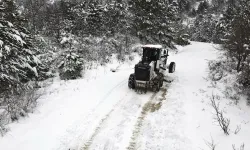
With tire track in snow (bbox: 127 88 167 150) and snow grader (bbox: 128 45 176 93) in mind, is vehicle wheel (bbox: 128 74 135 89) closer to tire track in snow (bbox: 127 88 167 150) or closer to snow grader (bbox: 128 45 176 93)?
snow grader (bbox: 128 45 176 93)

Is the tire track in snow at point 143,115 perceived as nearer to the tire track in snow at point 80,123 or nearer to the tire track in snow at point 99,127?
the tire track in snow at point 99,127

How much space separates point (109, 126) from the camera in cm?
939

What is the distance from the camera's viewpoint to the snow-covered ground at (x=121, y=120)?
8133 millimetres

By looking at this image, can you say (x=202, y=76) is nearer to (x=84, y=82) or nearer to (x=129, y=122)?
(x=84, y=82)

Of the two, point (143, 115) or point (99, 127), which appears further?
point (143, 115)

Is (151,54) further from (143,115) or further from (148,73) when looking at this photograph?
(143,115)

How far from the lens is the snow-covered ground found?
813 centimetres

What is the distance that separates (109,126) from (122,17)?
21.4 m

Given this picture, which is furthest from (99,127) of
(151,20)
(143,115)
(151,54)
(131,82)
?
(151,20)

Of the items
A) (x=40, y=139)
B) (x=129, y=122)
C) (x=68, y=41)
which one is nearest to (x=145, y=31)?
(x=68, y=41)

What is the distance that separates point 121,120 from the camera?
9.97m

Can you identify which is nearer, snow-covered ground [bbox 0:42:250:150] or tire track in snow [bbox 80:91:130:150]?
tire track in snow [bbox 80:91:130:150]

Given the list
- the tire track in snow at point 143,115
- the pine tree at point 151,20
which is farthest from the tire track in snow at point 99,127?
the pine tree at point 151,20

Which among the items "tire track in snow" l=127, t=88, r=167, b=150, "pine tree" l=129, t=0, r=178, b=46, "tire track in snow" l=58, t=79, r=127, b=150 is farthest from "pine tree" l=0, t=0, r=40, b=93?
"pine tree" l=129, t=0, r=178, b=46
